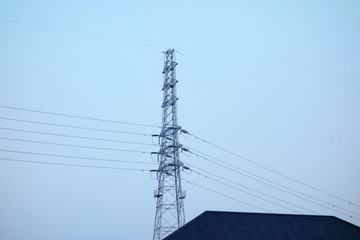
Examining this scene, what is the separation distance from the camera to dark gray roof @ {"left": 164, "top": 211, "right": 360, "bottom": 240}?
2120 cm

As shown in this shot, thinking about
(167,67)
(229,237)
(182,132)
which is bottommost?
(229,237)

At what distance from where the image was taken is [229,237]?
841 inches

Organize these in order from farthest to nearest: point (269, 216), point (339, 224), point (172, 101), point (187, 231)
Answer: point (172, 101) < point (339, 224) < point (269, 216) < point (187, 231)

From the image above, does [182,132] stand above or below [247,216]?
above

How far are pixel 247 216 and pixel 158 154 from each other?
27.1 feet

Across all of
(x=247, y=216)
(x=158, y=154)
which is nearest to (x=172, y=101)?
(x=158, y=154)

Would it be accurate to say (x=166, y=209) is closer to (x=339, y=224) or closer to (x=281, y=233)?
(x=281, y=233)

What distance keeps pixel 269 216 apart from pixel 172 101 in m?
11.8

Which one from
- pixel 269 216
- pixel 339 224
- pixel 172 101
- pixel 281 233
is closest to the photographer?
pixel 281 233

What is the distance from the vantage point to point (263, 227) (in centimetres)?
2330

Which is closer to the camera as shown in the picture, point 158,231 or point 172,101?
point 158,231

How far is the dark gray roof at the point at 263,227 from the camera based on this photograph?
2120 cm

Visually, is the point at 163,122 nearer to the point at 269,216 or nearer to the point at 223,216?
the point at 223,216

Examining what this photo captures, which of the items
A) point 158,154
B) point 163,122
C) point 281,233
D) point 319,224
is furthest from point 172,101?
point 319,224
